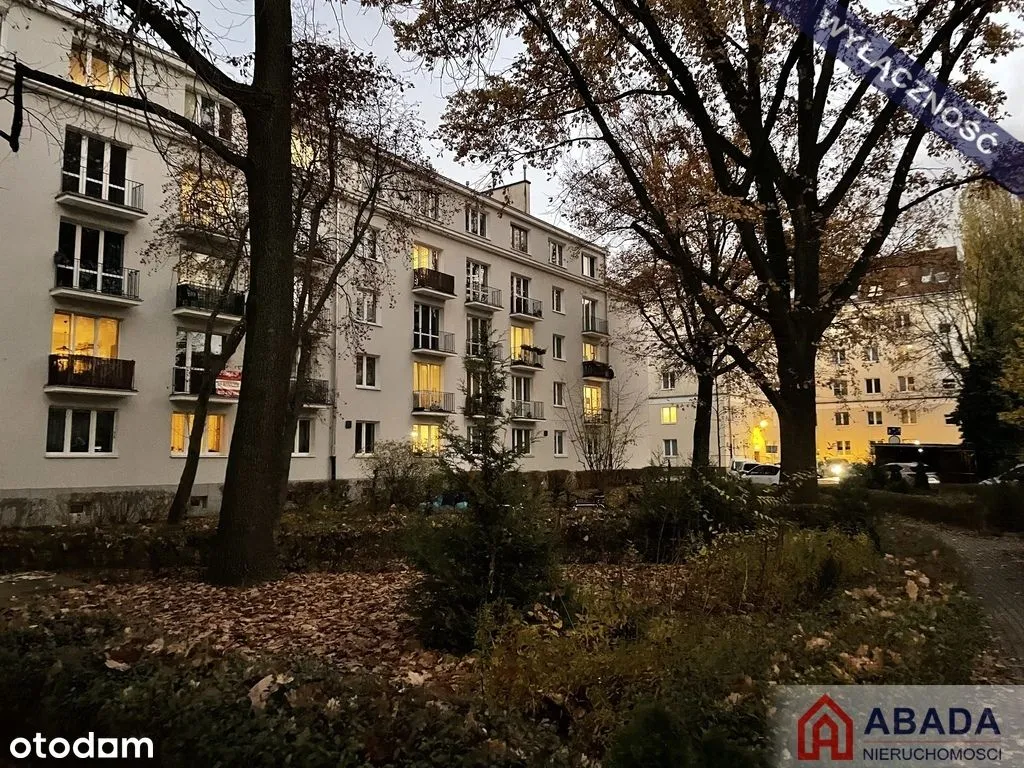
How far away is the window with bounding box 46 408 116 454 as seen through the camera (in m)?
20.7

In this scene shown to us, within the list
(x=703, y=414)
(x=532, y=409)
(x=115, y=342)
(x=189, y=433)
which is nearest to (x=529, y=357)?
(x=532, y=409)

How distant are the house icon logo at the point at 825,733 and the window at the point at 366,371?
2702cm

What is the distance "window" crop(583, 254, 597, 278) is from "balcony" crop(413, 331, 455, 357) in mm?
14639

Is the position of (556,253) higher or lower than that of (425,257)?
higher

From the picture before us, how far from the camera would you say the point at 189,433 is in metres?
24.3

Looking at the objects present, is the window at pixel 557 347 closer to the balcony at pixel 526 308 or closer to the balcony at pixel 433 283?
the balcony at pixel 526 308

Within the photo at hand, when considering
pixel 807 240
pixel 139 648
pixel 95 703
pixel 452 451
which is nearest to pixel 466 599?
pixel 452 451

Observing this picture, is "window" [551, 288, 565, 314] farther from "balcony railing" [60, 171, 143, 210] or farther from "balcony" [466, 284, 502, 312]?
"balcony railing" [60, 171, 143, 210]

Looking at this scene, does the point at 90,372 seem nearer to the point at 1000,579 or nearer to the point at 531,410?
the point at 531,410

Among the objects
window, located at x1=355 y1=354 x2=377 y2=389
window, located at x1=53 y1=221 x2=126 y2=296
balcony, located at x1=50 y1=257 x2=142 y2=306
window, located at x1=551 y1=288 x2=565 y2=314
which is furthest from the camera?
window, located at x1=551 y1=288 x2=565 y2=314

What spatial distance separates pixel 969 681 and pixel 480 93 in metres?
10.7

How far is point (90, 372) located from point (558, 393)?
85.6 ft

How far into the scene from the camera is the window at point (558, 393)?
40.9 metres

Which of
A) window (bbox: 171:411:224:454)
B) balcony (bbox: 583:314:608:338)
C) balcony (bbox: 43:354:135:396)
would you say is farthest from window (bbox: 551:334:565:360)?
balcony (bbox: 43:354:135:396)
